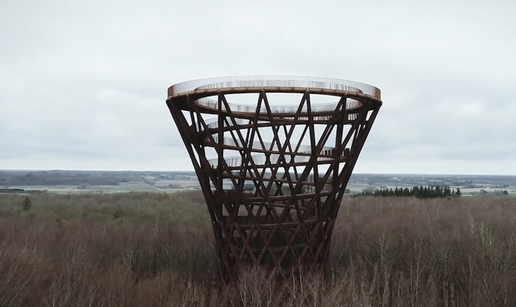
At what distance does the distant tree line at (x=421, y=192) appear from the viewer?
60.7 m

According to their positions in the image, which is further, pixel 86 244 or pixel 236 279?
pixel 86 244

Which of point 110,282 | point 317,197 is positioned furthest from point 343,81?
point 110,282

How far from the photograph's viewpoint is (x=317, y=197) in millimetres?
13531

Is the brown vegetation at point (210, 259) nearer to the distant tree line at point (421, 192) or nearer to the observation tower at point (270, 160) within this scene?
the observation tower at point (270, 160)

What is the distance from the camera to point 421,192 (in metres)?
62.1

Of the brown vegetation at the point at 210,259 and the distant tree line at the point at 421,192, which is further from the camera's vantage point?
the distant tree line at the point at 421,192

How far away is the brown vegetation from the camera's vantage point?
14.7 meters

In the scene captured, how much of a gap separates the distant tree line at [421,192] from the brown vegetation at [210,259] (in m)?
8.79

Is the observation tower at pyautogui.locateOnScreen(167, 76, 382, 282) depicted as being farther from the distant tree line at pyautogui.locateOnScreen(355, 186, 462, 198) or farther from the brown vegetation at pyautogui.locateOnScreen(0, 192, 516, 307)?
the distant tree line at pyautogui.locateOnScreen(355, 186, 462, 198)

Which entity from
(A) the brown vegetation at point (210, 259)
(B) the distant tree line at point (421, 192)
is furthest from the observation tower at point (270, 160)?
(B) the distant tree line at point (421, 192)

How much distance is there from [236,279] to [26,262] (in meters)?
9.12

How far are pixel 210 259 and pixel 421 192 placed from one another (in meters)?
46.2

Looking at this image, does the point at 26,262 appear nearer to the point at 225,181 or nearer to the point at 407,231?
the point at 225,181

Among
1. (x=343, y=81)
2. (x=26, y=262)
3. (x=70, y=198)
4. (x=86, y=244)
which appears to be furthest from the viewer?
(x=70, y=198)
